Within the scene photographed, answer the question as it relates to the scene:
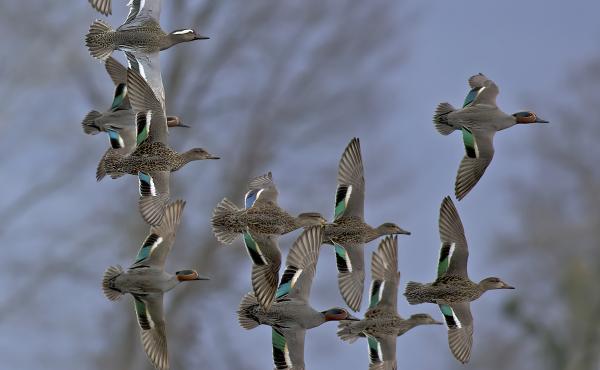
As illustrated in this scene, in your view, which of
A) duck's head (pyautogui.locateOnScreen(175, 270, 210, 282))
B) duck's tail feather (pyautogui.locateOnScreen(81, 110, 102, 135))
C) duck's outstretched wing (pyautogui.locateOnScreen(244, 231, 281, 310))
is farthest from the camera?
duck's tail feather (pyautogui.locateOnScreen(81, 110, 102, 135))

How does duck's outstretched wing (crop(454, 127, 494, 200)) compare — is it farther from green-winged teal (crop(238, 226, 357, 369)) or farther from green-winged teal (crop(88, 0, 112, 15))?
green-winged teal (crop(88, 0, 112, 15))

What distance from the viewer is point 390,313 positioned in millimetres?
3039

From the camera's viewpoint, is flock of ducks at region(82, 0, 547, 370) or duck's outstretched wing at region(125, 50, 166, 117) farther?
duck's outstretched wing at region(125, 50, 166, 117)

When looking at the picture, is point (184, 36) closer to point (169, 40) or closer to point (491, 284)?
point (169, 40)

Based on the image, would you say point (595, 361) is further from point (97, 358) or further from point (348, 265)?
point (348, 265)

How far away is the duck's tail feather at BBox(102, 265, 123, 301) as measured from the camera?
9.97 feet

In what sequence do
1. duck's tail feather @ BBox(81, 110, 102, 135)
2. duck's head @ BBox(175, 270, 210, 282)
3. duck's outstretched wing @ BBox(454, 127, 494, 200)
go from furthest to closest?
Answer: duck's tail feather @ BBox(81, 110, 102, 135) → duck's outstretched wing @ BBox(454, 127, 494, 200) → duck's head @ BBox(175, 270, 210, 282)

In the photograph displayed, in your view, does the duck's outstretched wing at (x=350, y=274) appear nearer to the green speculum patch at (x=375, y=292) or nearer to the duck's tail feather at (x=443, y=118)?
the green speculum patch at (x=375, y=292)

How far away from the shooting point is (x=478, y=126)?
309 centimetres

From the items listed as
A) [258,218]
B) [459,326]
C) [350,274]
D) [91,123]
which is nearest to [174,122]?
[91,123]

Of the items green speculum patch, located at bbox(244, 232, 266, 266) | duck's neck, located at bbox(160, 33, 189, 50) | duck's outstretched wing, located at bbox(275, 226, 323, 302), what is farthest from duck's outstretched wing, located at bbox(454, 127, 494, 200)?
duck's neck, located at bbox(160, 33, 189, 50)

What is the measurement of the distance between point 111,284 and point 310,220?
446 mm

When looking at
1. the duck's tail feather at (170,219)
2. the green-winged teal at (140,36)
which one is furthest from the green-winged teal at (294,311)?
the green-winged teal at (140,36)

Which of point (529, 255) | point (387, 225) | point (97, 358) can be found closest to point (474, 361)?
point (529, 255)
